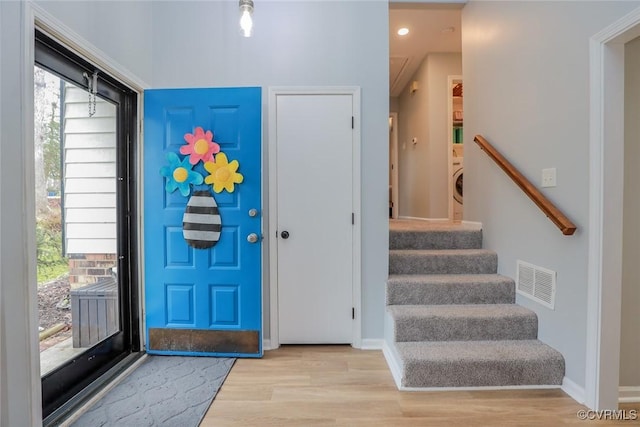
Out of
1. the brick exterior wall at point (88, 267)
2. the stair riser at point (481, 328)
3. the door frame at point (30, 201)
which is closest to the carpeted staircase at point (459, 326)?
the stair riser at point (481, 328)

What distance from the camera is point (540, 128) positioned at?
6.36 feet

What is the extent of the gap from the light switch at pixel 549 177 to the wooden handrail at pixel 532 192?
67mm

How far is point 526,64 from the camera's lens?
2062mm

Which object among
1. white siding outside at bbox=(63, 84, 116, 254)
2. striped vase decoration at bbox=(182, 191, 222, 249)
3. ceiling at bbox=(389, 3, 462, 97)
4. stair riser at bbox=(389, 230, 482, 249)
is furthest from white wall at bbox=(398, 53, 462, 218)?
white siding outside at bbox=(63, 84, 116, 254)

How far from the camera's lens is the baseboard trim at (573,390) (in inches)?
64.2

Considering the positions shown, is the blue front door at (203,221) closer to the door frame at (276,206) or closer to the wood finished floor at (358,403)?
the door frame at (276,206)

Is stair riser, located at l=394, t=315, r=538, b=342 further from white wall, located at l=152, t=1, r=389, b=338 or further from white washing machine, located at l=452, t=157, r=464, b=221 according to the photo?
white washing machine, located at l=452, t=157, r=464, b=221

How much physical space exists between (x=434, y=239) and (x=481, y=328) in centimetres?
90

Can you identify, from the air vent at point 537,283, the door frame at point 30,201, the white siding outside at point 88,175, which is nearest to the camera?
the door frame at point 30,201

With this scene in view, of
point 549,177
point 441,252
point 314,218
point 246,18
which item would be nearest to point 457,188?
point 441,252

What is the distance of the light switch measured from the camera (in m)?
Answer: 1.82

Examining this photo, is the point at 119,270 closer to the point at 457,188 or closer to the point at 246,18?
the point at 246,18

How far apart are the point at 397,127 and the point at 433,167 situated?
1.78 meters

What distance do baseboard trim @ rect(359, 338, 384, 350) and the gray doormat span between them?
1.02 metres
